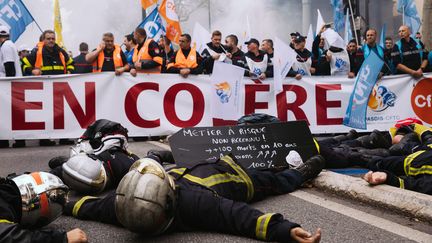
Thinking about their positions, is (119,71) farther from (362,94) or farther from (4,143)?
(362,94)

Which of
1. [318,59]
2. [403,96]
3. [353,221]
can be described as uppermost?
[318,59]

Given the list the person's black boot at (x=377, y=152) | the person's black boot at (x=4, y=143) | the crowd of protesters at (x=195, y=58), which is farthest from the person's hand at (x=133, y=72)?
the person's black boot at (x=377, y=152)

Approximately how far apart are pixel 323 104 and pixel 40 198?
6.66 metres

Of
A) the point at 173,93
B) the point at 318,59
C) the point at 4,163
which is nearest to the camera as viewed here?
the point at 4,163

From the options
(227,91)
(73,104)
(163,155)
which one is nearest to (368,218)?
(163,155)

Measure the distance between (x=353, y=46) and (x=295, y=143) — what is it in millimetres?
5348

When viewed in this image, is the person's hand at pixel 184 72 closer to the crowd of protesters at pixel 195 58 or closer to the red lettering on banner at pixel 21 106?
the crowd of protesters at pixel 195 58

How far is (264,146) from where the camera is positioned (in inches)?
201

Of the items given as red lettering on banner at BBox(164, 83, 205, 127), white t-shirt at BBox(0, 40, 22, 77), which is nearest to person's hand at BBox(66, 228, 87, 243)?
red lettering on banner at BBox(164, 83, 205, 127)

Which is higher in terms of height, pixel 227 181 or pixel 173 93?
pixel 173 93

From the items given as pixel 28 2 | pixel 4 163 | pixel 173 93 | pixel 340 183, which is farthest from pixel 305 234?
pixel 28 2

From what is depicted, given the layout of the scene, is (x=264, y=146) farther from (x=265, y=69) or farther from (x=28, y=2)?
(x=28, y=2)

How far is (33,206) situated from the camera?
3.04 m

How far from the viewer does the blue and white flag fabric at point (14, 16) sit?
9.96m
